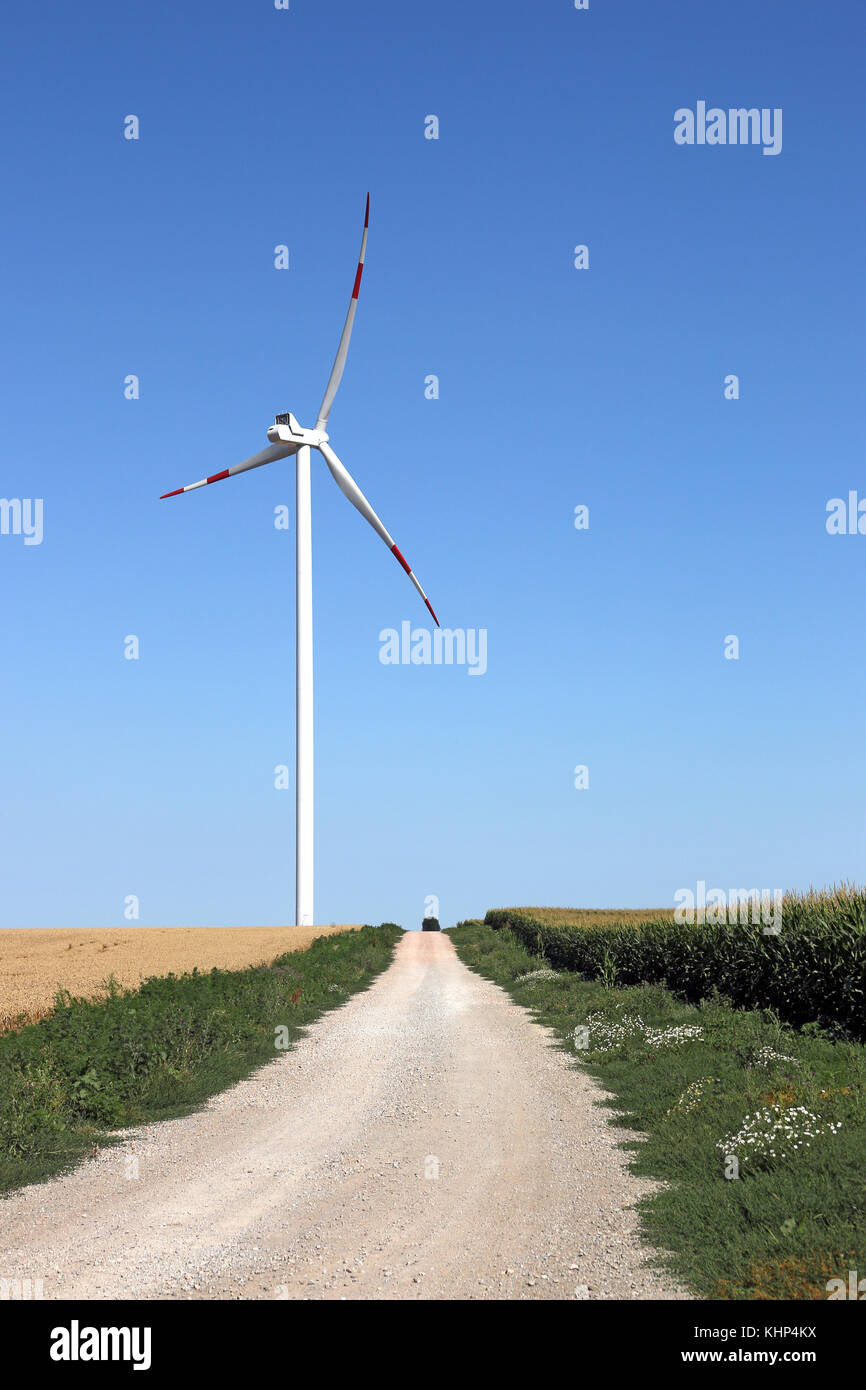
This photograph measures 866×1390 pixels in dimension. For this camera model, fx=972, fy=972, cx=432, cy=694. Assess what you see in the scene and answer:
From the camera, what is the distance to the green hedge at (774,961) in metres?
21.4

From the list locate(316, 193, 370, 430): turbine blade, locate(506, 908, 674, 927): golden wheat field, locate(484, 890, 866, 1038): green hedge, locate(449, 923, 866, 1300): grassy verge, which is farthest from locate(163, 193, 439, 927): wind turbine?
locate(449, 923, 866, 1300): grassy verge

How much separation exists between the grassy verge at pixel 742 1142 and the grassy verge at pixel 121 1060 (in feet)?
24.1

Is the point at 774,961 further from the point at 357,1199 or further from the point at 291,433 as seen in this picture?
the point at 291,433

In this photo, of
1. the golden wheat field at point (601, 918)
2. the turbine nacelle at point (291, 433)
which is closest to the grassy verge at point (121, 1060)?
the golden wheat field at point (601, 918)

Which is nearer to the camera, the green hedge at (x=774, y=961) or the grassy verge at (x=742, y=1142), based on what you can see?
the grassy verge at (x=742, y=1142)

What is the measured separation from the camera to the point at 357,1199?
11.1m

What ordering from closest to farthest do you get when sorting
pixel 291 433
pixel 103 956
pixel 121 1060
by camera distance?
pixel 121 1060 < pixel 103 956 < pixel 291 433


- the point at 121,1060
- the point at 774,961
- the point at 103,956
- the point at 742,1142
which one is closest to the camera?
the point at 742,1142

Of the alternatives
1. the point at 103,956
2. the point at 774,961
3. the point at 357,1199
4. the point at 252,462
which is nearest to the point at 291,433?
the point at 252,462

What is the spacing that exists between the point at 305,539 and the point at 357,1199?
4691 centimetres

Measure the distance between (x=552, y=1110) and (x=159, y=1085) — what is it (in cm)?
666

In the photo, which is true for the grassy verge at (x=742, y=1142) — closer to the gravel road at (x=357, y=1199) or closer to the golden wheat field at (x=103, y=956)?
the gravel road at (x=357, y=1199)

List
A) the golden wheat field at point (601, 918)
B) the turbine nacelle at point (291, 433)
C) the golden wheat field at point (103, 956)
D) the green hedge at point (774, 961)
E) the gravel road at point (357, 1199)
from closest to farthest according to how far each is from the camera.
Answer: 1. the gravel road at point (357, 1199)
2. the green hedge at point (774, 961)
3. the golden wheat field at point (103, 956)
4. the golden wheat field at point (601, 918)
5. the turbine nacelle at point (291, 433)
